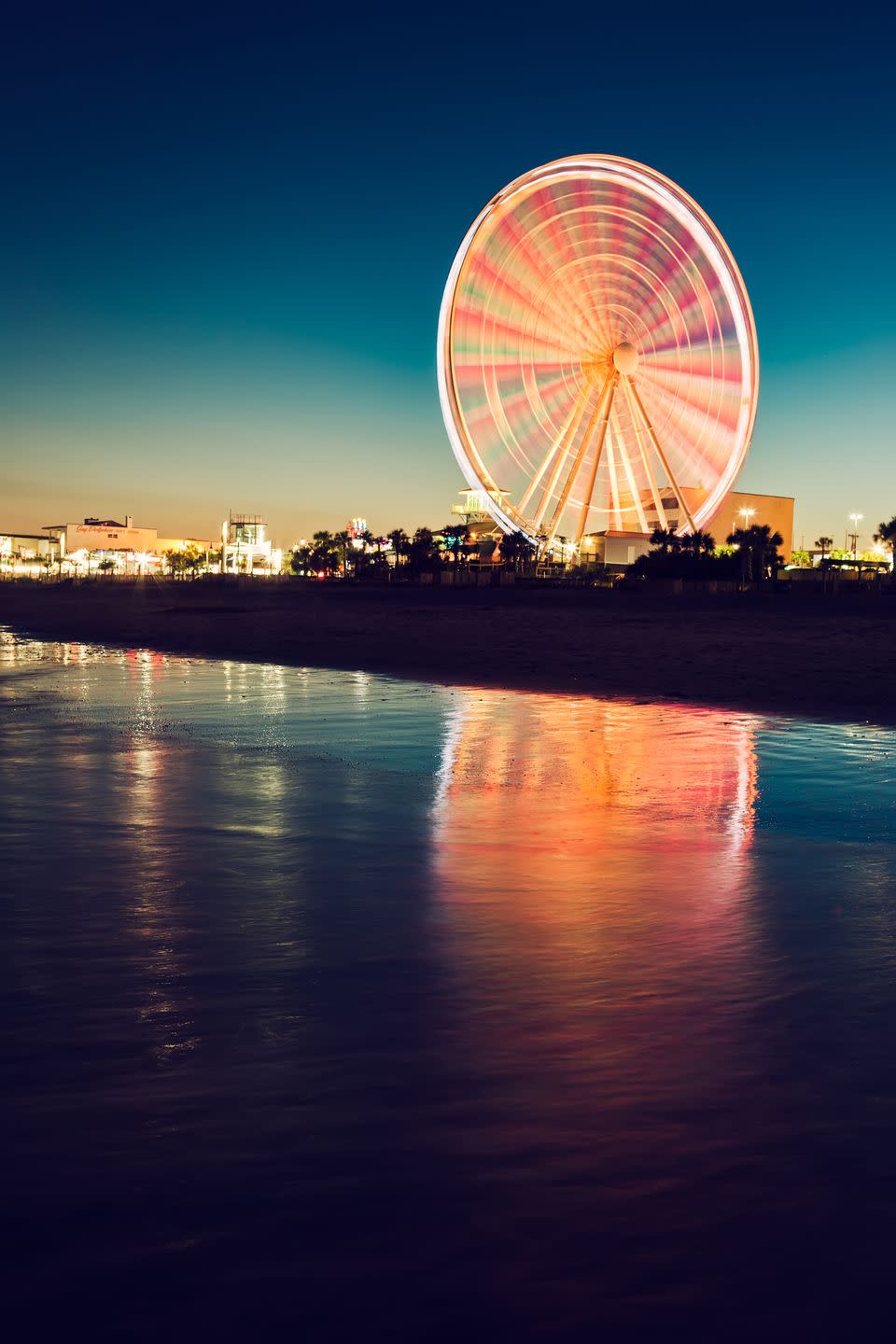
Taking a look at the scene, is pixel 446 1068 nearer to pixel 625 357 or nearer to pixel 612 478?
pixel 625 357

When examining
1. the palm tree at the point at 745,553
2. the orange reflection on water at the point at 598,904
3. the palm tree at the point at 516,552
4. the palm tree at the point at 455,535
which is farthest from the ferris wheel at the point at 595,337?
the palm tree at the point at 455,535

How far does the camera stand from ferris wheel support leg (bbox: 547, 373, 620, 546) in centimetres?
5206

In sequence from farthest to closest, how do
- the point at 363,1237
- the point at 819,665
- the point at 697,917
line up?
the point at 819,665
the point at 697,917
the point at 363,1237

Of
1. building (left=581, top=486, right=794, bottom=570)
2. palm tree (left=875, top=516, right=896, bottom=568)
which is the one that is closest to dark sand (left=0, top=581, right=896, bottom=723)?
building (left=581, top=486, right=794, bottom=570)

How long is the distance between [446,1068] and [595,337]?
166 ft

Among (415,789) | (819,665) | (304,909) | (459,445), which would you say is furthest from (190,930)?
(459,445)

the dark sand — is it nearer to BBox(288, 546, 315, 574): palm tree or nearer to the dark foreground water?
the dark foreground water

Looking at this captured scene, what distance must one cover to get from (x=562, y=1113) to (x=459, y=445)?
44.7 m

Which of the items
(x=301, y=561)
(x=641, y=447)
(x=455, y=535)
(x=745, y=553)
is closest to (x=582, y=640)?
(x=641, y=447)

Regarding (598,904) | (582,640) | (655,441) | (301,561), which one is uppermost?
(655,441)

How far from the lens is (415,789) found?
9469 mm

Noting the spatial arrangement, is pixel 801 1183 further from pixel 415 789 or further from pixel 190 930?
pixel 415 789

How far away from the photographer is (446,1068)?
3805mm

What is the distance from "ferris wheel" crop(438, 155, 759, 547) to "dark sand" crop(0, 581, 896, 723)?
630 cm
